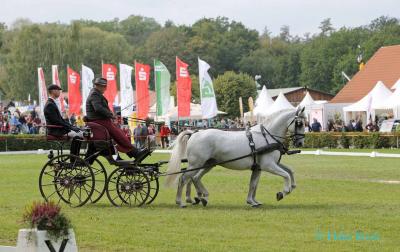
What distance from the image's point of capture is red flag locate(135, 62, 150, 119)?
48.0 m

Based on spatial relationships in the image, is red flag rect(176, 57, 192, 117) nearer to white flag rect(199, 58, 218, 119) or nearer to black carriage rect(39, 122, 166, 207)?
white flag rect(199, 58, 218, 119)

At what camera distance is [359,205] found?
16609mm

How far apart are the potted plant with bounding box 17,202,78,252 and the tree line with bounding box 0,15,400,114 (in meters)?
74.2

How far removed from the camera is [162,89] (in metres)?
47.4

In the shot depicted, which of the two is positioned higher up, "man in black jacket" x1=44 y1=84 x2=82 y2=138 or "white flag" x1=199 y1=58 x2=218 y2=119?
"white flag" x1=199 y1=58 x2=218 y2=119

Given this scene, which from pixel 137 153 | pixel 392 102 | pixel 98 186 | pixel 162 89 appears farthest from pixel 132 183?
pixel 392 102

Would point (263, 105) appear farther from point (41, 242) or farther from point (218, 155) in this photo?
point (41, 242)

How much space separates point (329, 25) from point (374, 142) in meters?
156

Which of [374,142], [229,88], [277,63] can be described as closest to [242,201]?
[374,142]

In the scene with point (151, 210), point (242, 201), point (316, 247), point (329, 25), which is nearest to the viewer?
point (316, 247)

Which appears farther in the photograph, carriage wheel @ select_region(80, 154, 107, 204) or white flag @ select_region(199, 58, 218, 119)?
white flag @ select_region(199, 58, 218, 119)

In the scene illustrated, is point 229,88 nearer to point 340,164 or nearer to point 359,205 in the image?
point 340,164

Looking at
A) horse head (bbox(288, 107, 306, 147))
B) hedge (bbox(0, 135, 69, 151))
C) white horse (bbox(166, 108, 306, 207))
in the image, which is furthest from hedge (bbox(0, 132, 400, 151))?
white horse (bbox(166, 108, 306, 207))

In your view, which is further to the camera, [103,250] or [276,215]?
[276,215]
